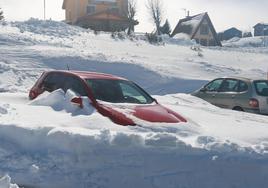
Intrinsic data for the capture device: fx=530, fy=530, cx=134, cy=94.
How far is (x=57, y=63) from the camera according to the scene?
2089 cm

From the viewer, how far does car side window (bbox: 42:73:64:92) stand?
32.3 ft

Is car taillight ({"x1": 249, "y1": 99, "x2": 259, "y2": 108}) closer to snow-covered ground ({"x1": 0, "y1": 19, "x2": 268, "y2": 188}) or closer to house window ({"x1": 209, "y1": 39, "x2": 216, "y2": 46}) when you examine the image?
snow-covered ground ({"x1": 0, "y1": 19, "x2": 268, "y2": 188})

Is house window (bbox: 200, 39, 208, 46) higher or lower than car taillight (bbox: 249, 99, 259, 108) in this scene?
lower

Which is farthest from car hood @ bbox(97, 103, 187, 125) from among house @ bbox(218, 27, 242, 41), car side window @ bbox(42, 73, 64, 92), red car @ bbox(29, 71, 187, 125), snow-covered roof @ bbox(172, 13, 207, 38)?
house @ bbox(218, 27, 242, 41)

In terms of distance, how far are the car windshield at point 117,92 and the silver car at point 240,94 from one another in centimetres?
390

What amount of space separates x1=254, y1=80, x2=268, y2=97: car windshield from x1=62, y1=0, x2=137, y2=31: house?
35.0 meters

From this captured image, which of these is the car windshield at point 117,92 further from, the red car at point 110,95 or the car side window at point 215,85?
the car side window at point 215,85

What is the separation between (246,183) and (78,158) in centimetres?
199

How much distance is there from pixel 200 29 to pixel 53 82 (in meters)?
52.8

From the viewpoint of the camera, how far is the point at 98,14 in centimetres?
5241

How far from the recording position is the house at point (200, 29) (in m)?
60.6

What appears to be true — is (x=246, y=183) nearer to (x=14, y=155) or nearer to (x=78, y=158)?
(x=78, y=158)

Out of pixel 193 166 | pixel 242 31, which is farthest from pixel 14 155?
pixel 242 31

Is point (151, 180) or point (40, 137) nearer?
point (151, 180)
